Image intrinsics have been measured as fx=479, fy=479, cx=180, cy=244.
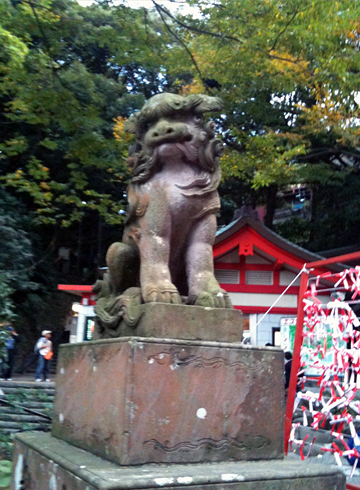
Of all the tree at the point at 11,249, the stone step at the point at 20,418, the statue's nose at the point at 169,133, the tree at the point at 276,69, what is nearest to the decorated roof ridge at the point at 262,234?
the tree at the point at 276,69

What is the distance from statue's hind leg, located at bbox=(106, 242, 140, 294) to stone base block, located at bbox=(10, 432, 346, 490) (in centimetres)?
108

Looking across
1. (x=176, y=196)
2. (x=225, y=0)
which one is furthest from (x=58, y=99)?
(x=176, y=196)

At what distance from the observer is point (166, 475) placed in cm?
217

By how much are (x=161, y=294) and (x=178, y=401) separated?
607 mm

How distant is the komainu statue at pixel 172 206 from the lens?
3000 millimetres

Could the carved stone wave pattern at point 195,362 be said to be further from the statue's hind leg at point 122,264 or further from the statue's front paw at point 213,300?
the statue's hind leg at point 122,264

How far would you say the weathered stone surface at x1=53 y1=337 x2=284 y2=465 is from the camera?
2.38 metres

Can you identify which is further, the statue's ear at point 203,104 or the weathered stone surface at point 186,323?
→ the statue's ear at point 203,104

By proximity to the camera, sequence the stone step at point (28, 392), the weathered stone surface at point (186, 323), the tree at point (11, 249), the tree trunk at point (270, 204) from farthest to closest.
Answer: the tree trunk at point (270, 204), the tree at point (11, 249), the stone step at point (28, 392), the weathered stone surface at point (186, 323)

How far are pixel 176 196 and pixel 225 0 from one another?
4.50m

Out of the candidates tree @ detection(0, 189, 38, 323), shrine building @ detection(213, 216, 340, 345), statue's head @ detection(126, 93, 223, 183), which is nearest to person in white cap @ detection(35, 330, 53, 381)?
tree @ detection(0, 189, 38, 323)

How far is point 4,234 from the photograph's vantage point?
11.4 meters

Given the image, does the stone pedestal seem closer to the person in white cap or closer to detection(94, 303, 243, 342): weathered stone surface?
detection(94, 303, 243, 342): weathered stone surface

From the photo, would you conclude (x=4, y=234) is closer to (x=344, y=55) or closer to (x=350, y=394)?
(x=344, y=55)
